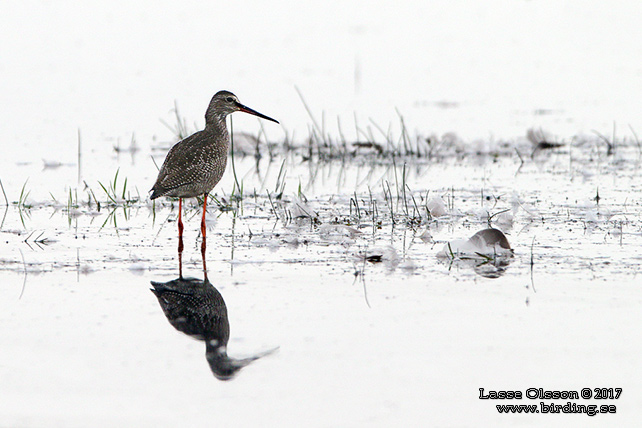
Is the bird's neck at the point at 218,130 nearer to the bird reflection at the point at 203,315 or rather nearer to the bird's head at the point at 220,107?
the bird's head at the point at 220,107

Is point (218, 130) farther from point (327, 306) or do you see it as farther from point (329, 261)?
point (327, 306)

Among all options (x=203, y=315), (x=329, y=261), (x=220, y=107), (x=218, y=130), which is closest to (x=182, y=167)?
(x=218, y=130)

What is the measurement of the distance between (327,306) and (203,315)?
0.71 metres

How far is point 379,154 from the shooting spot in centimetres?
1120

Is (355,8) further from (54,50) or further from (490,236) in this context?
(490,236)

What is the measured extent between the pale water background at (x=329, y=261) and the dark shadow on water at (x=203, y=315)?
64 millimetres

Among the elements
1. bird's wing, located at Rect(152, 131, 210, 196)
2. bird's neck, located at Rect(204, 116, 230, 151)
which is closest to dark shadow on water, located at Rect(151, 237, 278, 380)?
bird's wing, located at Rect(152, 131, 210, 196)

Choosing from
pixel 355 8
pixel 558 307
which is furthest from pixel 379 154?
pixel 355 8

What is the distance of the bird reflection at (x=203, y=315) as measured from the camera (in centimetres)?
451

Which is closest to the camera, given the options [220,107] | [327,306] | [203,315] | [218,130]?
[203,315]

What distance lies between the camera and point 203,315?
526cm

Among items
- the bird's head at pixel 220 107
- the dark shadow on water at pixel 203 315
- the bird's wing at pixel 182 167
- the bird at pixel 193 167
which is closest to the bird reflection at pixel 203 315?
the dark shadow on water at pixel 203 315

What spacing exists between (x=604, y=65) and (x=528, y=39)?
10.3 feet

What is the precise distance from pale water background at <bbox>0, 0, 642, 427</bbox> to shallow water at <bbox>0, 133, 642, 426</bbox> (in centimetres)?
2
